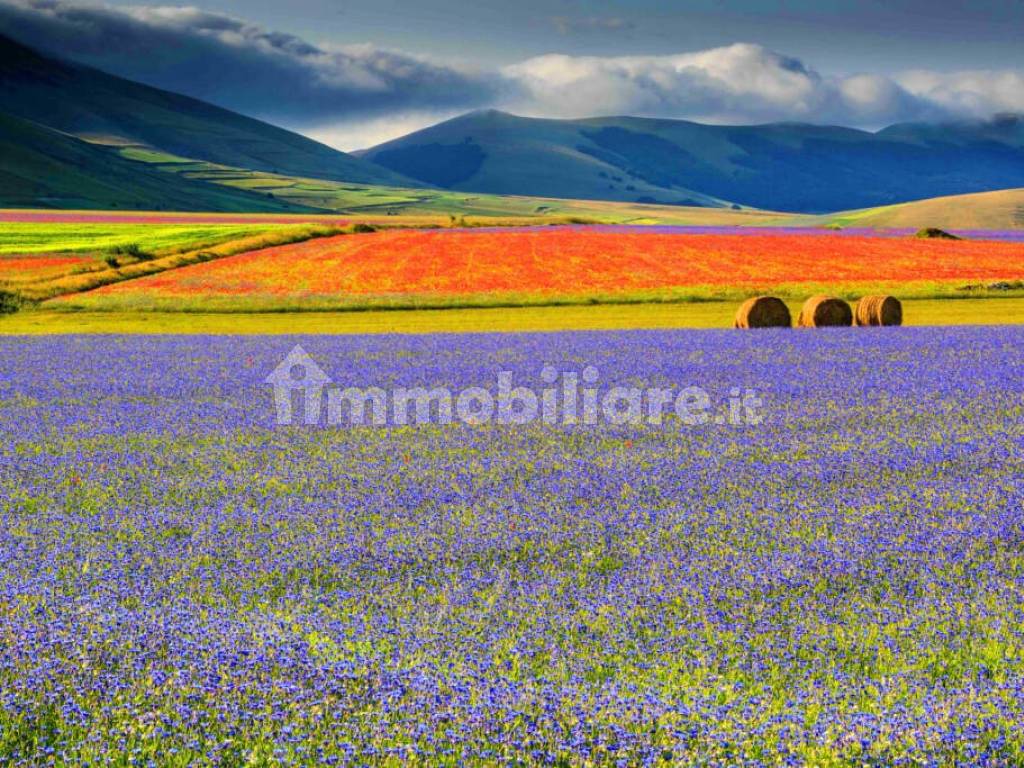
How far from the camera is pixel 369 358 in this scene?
24641 millimetres

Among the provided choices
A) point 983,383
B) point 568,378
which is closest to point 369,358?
point 568,378

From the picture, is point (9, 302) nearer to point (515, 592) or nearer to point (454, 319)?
point (454, 319)

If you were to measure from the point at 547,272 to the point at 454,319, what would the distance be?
37.2 feet

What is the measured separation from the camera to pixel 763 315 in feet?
99.8

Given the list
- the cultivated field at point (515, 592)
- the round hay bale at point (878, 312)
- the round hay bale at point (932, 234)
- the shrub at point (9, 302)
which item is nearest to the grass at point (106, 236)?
the shrub at point (9, 302)

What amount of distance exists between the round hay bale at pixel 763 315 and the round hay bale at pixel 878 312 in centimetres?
244

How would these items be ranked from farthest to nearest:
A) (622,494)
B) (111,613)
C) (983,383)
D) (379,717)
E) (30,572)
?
(983,383)
(622,494)
(30,572)
(111,613)
(379,717)

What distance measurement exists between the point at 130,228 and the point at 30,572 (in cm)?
8261

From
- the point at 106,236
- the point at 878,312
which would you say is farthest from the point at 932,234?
the point at 106,236

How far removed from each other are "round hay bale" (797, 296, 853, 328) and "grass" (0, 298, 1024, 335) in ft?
8.73

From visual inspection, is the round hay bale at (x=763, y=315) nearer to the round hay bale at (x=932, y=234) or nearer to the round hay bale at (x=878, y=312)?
the round hay bale at (x=878, y=312)

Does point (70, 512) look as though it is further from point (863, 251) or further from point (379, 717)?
point (863, 251)

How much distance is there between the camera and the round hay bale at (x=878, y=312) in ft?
102

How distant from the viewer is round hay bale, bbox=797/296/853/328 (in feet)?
102
